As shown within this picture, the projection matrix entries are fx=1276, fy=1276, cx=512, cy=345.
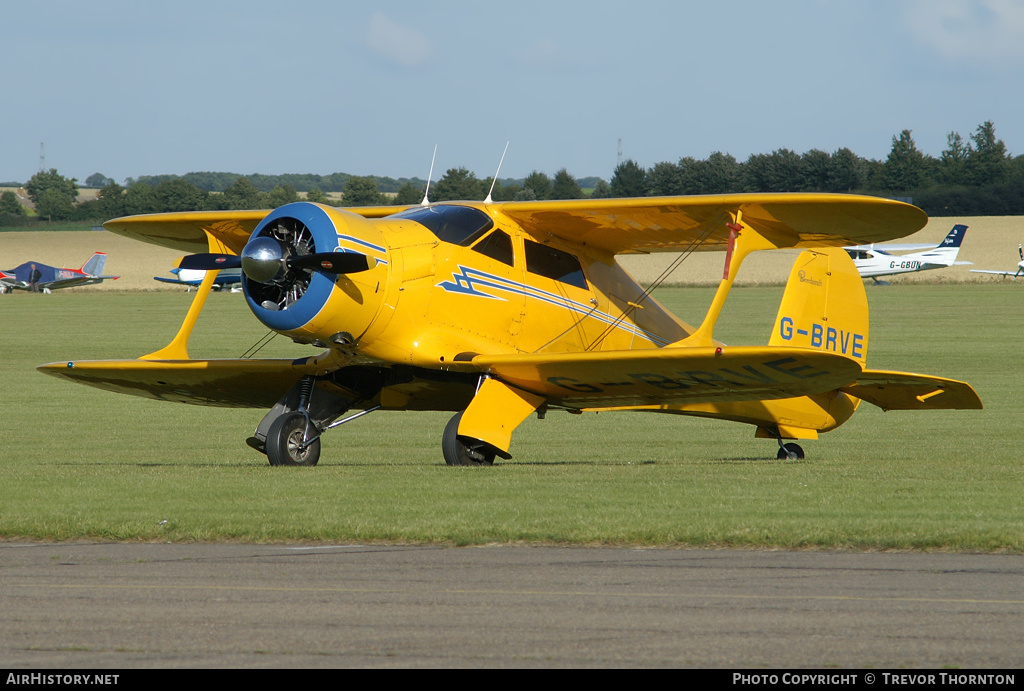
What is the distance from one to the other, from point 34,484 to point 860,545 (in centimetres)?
742

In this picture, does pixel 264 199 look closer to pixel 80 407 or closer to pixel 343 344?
pixel 80 407

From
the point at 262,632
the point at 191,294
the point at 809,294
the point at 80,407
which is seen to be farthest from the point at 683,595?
the point at 191,294

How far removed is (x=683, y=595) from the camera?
22.1 ft

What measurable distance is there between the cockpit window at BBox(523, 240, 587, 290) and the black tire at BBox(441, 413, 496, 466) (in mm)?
2058

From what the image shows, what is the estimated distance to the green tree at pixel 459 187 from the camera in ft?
286

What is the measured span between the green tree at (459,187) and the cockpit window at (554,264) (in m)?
71.1

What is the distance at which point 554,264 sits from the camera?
47.3 feet

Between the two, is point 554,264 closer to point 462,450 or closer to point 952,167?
point 462,450

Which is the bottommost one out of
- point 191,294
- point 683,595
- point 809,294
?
point 191,294

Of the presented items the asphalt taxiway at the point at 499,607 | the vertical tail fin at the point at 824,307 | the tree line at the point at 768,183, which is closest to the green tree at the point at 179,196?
the tree line at the point at 768,183

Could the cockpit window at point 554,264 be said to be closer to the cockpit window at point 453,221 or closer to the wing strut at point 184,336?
the cockpit window at point 453,221

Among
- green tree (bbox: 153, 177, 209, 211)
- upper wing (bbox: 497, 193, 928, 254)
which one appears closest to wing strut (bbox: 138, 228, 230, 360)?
upper wing (bbox: 497, 193, 928, 254)

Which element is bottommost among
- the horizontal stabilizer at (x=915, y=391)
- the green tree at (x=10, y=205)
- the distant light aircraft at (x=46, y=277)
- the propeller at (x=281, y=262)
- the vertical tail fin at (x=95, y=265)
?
the distant light aircraft at (x=46, y=277)

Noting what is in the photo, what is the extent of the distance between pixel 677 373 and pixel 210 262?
485 cm
